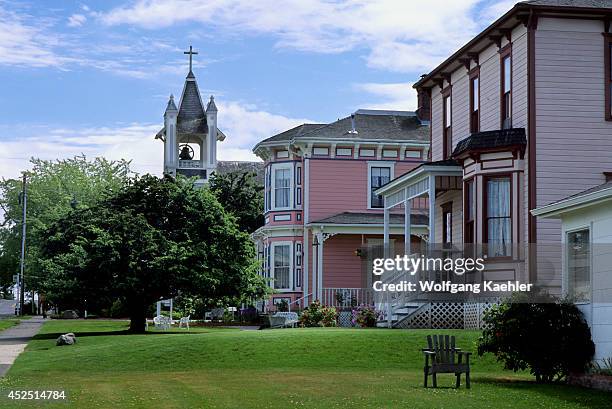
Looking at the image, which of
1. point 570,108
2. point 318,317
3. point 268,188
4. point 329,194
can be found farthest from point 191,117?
point 570,108

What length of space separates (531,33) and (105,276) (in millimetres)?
16403

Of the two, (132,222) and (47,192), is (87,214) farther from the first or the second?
(47,192)

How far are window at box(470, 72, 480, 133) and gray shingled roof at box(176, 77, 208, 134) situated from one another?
56.9m

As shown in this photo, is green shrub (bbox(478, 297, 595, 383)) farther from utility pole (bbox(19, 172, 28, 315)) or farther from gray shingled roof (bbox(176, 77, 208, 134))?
gray shingled roof (bbox(176, 77, 208, 134))

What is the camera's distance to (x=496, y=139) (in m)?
29.5

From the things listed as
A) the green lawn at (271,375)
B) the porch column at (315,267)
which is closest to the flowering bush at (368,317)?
the green lawn at (271,375)

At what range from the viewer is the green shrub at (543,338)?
20.9m

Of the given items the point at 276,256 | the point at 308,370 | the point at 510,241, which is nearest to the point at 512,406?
the point at 308,370

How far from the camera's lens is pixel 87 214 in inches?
1604

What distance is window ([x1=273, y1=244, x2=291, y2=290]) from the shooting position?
49.7 m

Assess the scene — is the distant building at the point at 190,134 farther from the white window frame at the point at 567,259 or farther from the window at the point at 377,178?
the white window frame at the point at 567,259

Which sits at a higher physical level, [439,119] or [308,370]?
[439,119]

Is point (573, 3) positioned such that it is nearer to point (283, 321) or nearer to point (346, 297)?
point (283, 321)

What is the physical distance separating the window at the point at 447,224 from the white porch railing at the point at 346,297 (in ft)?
26.5
